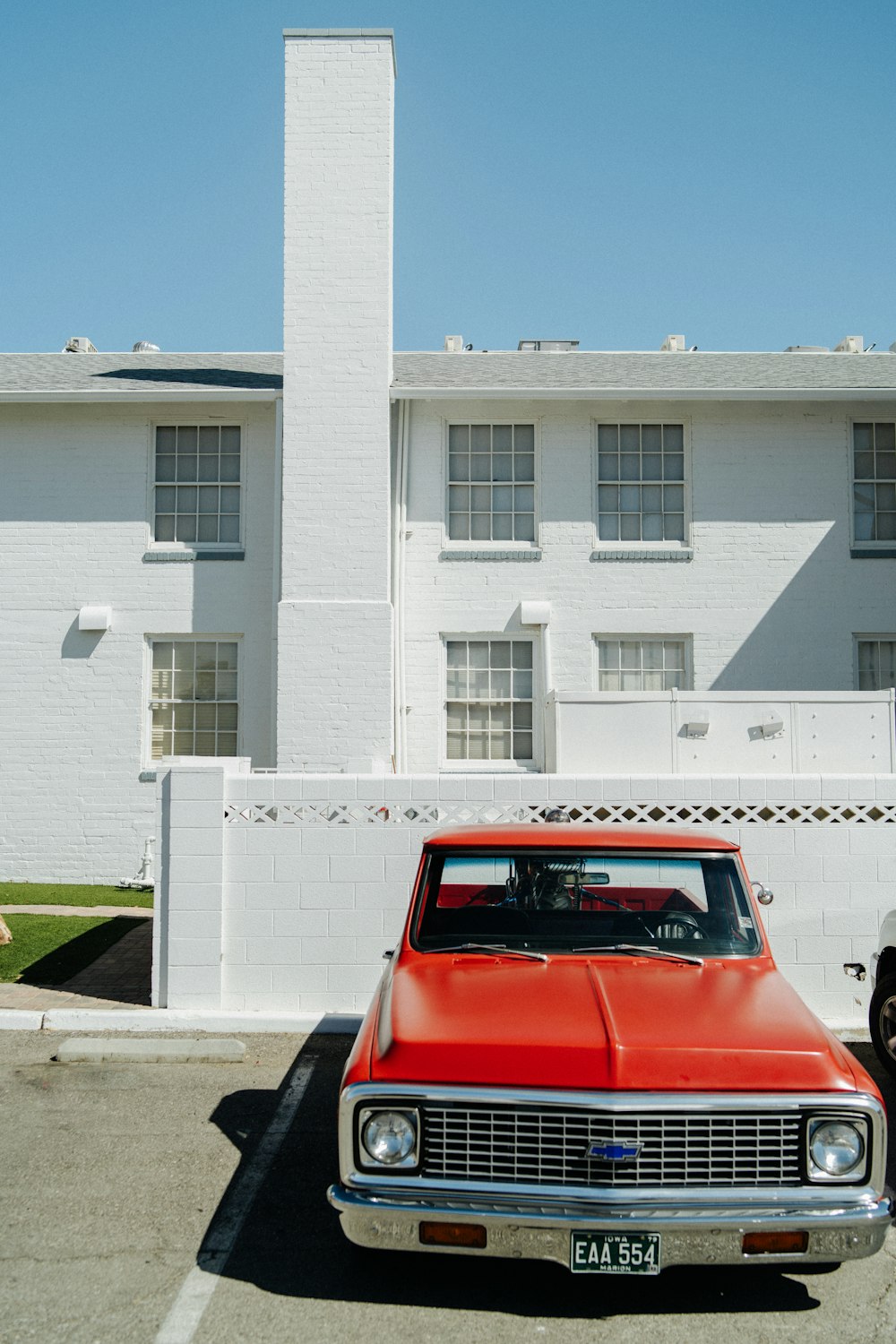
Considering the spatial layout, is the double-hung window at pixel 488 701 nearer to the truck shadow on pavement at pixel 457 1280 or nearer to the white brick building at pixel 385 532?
the white brick building at pixel 385 532

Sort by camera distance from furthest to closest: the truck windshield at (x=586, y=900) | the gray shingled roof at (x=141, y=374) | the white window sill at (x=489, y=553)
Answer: the white window sill at (x=489, y=553)
the gray shingled roof at (x=141, y=374)
the truck windshield at (x=586, y=900)

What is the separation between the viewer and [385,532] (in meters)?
14.1

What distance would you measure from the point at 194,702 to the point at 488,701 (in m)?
3.88

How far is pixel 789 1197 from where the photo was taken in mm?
3797

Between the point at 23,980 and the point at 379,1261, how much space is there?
5.54 metres

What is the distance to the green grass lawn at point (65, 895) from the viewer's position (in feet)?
41.9

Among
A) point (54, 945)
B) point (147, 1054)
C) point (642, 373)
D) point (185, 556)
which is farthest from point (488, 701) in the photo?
point (147, 1054)

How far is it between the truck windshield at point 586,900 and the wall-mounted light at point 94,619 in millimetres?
10348

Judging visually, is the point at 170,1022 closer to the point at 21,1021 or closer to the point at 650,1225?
the point at 21,1021

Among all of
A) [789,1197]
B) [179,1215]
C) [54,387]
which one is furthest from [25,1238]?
[54,387]

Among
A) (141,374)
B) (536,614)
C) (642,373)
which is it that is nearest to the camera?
(536,614)

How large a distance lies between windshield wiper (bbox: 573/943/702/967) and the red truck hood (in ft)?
0.10

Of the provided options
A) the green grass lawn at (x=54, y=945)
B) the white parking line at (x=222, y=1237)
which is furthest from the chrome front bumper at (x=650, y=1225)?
the green grass lawn at (x=54, y=945)

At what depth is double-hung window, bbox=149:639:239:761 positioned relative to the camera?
14828 millimetres
